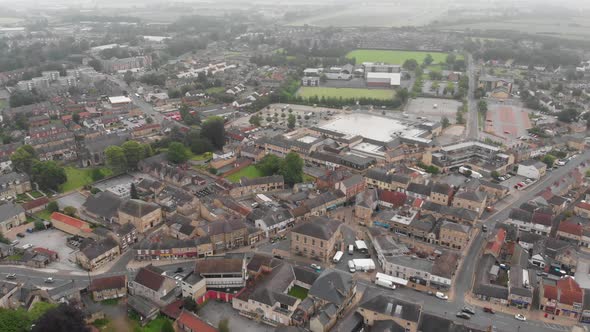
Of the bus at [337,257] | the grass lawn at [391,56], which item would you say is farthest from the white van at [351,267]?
the grass lawn at [391,56]

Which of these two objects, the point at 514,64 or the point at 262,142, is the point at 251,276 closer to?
the point at 262,142

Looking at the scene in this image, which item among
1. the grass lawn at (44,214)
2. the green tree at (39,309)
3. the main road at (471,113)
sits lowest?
the grass lawn at (44,214)

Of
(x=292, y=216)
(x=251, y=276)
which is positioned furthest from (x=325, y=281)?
(x=292, y=216)

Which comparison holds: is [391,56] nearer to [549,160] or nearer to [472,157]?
[472,157]

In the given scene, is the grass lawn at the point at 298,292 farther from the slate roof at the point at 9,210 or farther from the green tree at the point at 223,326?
the slate roof at the point at 9,210

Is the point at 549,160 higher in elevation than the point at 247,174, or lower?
higher

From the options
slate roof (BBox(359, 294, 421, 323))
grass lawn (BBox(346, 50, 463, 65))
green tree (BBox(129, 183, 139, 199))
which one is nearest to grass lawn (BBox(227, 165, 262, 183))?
green tree (BBox(129, 183, 139, 199))

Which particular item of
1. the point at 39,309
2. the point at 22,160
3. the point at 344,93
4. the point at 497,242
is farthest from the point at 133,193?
the point at 344,93
